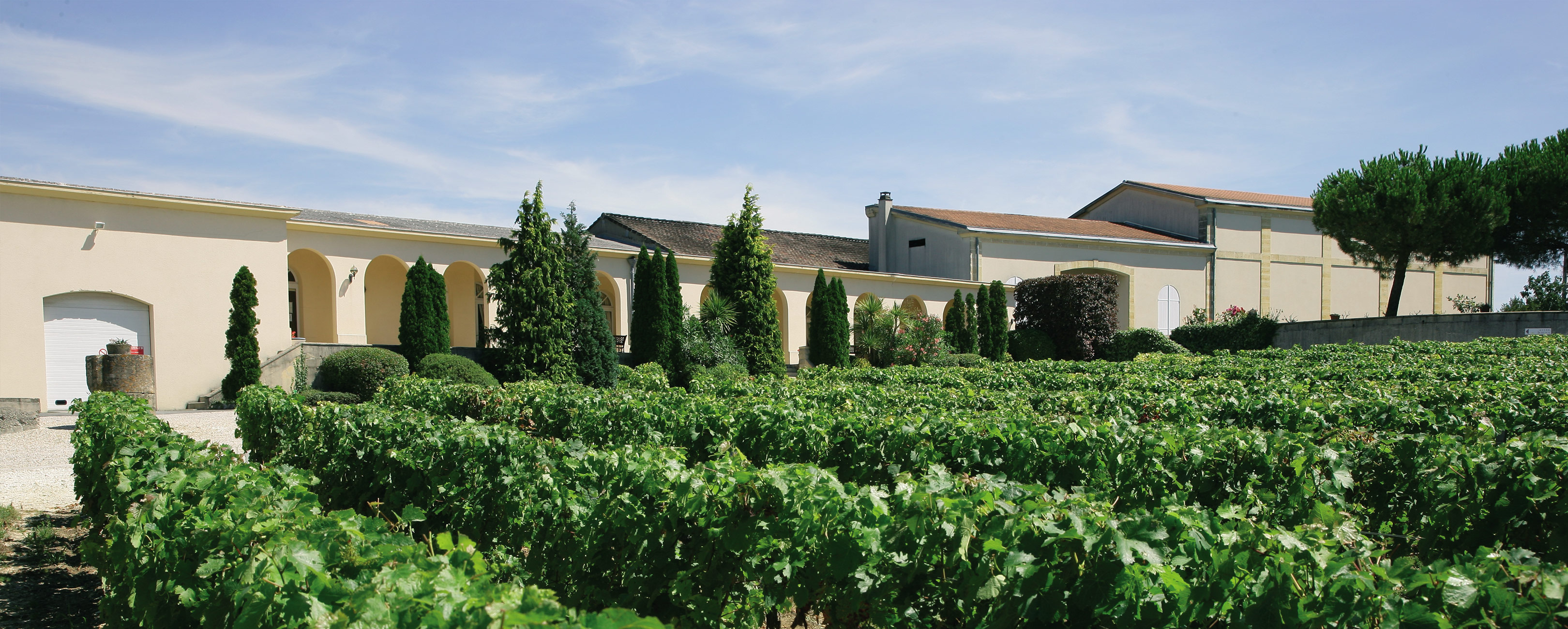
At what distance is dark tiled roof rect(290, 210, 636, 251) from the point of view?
19.2 m

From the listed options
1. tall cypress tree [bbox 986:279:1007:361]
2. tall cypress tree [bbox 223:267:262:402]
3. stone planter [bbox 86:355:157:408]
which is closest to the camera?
stone planter [bbox 86:355:157:408]

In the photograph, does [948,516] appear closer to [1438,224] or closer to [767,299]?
[767,299]

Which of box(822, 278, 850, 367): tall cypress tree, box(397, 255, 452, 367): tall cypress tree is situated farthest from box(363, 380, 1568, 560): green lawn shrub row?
box(822, 278, 850, 367): tall cypress tree

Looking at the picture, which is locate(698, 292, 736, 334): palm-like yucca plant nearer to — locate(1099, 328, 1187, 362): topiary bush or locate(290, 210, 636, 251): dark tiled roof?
locate(290, 210, 636, 251): dark tiled roof

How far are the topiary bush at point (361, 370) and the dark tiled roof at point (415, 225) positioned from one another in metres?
3.72

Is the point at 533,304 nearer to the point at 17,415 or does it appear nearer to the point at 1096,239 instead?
the point at 17,415

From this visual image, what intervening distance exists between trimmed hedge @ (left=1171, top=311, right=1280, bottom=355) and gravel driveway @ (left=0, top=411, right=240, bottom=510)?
25752mm

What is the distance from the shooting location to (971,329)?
997 inches

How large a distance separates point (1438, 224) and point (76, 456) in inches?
1251

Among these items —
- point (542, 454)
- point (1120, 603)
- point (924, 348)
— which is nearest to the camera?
point (1120, 603)

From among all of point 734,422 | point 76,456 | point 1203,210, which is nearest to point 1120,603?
point 734,422

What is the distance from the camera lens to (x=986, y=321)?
25.4m

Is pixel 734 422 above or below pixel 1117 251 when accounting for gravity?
below

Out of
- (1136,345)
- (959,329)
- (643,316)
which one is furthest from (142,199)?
(1136,345)
